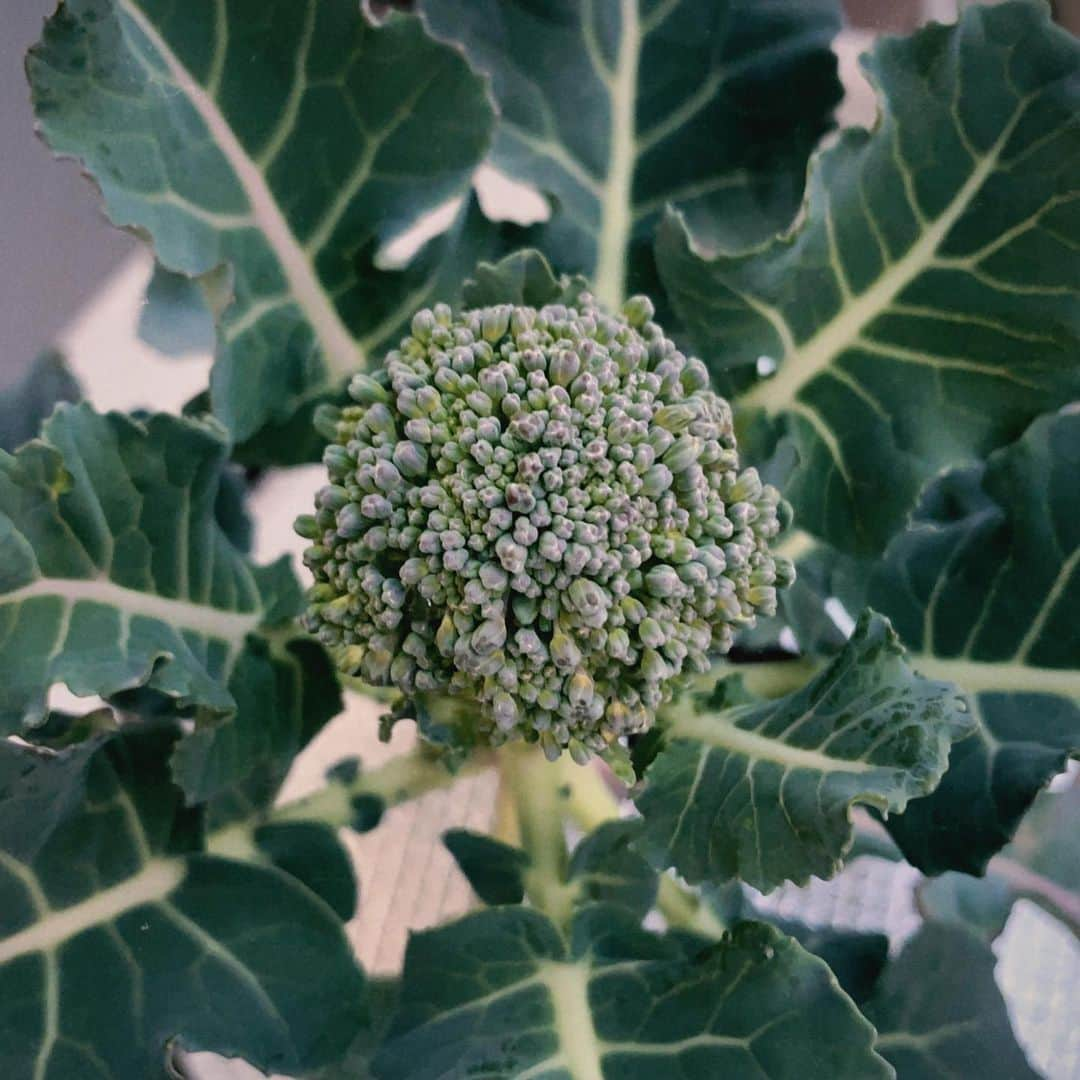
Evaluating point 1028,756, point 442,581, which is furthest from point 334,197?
point 1028,756

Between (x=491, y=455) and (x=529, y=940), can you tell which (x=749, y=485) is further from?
(x=529, y=940)

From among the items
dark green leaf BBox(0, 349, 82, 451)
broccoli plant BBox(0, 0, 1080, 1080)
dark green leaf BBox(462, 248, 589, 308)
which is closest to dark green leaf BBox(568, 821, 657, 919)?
broccoli plant BBox(0, 0, 1080, 1080)

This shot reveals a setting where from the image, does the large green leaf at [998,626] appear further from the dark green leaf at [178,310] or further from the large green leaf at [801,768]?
the dark green leaf at [178,310]

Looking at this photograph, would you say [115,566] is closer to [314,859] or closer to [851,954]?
[314,859]

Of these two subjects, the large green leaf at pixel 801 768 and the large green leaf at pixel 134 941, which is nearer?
the large green leaf at pixel 801 768

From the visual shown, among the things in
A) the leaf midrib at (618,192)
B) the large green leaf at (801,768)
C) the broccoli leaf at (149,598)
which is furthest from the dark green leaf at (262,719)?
the leaf midrib at (618,192)

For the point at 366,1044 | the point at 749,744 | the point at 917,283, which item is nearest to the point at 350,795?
the point at 366,1044
